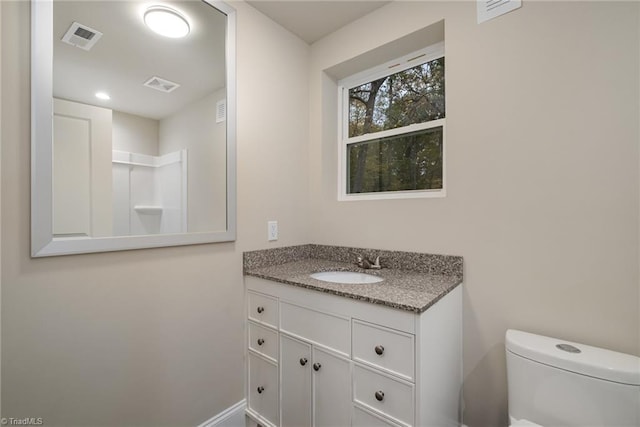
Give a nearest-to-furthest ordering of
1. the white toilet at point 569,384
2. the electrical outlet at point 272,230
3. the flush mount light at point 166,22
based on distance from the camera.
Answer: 1. the white toilet at point 569,384
2. the flush mount light at point 166,22
3. the electrical outlet at point 272,230

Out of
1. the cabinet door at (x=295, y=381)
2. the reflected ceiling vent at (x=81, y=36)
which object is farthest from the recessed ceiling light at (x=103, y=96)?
the cabinet door at (x=295, y=381)

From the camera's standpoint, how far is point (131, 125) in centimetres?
123

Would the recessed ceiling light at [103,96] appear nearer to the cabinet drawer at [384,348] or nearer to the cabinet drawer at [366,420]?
the cabinet drawer at [384,348]

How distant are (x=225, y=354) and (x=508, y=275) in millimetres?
1510

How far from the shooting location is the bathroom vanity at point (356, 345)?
1.05 m

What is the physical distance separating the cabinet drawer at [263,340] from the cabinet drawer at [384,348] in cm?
51

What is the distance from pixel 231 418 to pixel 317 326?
2.72 feet

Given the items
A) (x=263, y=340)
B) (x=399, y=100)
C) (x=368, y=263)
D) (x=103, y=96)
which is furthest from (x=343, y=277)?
(x=103, y=96)

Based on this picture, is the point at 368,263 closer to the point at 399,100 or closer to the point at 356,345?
the point at 356,345

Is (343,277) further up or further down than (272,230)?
further down

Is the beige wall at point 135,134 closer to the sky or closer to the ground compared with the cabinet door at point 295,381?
closer to the sky

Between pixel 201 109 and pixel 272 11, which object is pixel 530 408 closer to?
pixel 201 109

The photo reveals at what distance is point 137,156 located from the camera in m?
1.25

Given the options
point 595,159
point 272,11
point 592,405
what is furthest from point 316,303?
point 272,11
